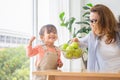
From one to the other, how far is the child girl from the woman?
312 mm

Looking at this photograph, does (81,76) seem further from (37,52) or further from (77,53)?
(37,52)

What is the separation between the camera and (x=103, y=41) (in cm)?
154

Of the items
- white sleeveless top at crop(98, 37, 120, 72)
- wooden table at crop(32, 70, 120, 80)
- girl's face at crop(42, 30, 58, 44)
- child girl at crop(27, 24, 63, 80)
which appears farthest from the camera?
girl's face at crop(42, 30, 58, 44)

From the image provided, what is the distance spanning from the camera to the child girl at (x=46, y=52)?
1.73 meters

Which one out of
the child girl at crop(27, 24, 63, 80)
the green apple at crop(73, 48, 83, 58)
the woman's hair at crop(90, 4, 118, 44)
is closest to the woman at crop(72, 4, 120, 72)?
the woman's hair at crop(90, 4, 118, 44)

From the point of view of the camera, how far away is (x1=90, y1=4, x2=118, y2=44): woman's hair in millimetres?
1499

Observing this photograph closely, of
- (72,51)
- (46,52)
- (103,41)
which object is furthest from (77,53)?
(46,52)

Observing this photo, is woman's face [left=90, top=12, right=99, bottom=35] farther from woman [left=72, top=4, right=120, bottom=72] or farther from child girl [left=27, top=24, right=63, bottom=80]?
child girl [left=27, top=24, right=63, bottom=80]

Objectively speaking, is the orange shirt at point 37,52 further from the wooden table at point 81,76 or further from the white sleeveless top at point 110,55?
the wooden table at point 81,76

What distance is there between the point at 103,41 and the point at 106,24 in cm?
11

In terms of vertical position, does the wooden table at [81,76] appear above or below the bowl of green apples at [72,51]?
below

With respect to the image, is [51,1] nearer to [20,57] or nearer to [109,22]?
[20,57]

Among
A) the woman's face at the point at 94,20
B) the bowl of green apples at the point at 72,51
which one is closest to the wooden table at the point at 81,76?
the bowl of green apples at the point at 72,51

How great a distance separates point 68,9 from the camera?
3.23 m
